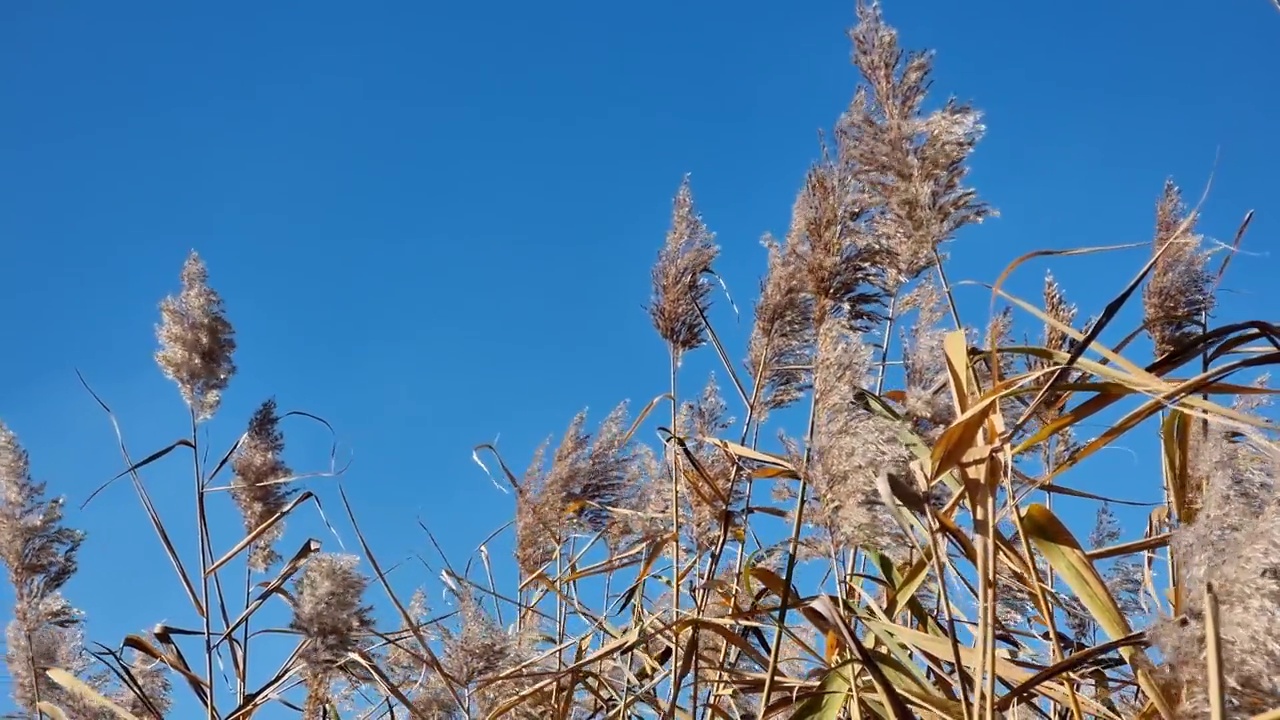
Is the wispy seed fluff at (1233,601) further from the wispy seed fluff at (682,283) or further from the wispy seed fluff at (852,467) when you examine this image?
the wispy seed fluff at (682,283)

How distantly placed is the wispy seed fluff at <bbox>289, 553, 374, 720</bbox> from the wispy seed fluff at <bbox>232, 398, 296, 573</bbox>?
0.92 metres

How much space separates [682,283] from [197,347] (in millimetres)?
1305

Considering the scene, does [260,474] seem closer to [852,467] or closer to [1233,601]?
[852,467]

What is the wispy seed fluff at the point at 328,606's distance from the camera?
5.64ft

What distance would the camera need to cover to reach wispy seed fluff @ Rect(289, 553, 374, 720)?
172cm

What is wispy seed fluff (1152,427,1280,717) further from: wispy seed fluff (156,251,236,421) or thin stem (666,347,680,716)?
wispy seed fluff (156,251,236,421)

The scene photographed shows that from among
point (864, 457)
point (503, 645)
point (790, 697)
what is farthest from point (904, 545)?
point (503, 645)

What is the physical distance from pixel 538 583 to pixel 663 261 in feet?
3.28

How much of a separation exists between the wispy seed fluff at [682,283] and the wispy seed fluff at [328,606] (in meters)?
1.36

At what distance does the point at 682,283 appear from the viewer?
2869 millimetres

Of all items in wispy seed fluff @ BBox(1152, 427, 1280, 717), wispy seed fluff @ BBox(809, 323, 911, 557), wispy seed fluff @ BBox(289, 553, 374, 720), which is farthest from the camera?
wispy seed fluff @ BBox(289, 553, 374, 720)

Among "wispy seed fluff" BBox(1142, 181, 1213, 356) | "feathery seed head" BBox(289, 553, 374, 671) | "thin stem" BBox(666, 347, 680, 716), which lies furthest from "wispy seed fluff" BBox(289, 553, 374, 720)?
"wispy seed fluff" BBox(1142, 181, 1213, 356)

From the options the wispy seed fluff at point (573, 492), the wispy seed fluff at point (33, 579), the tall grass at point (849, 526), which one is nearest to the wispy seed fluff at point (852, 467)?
the tall grass at point (849, 526)

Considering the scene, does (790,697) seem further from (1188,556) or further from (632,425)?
(632,425)
